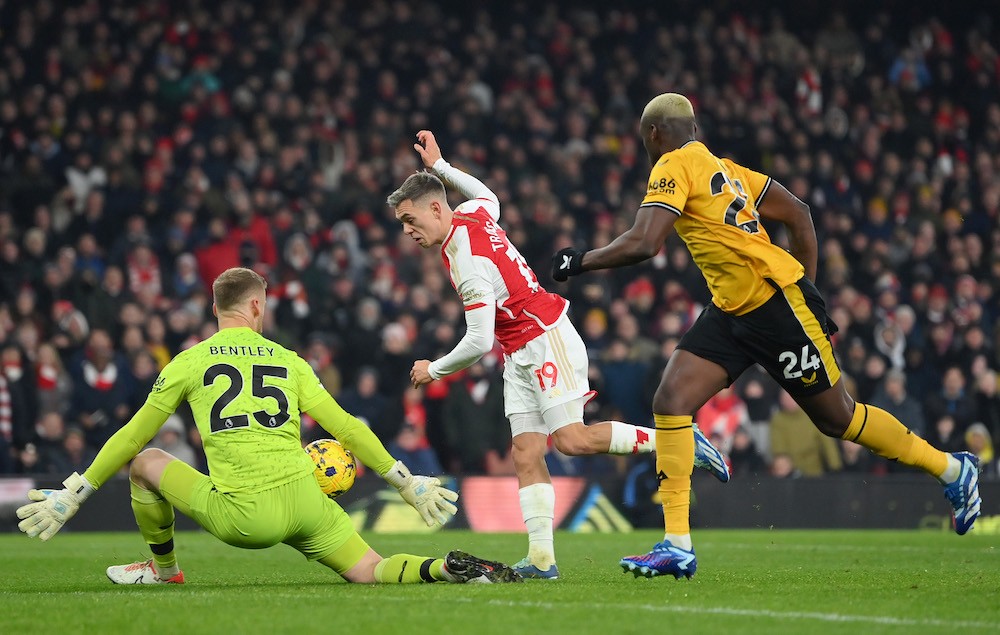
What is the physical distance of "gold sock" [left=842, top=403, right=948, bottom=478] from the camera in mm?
7344

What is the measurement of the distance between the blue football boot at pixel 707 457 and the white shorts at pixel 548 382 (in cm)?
66

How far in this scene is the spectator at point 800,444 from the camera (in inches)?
615

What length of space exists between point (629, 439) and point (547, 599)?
2.01 meters

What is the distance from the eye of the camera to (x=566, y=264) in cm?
680

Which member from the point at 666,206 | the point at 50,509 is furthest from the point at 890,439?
the point at 50,509

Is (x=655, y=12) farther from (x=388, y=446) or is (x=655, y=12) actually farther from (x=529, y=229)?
(x=388, y=446)

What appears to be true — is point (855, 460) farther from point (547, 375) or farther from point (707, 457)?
point (547, 375)

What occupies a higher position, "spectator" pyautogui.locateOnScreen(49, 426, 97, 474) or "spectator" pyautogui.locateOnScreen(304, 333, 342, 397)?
"spectator" pyautogui.locateOnScreen(304, 333, 342, 397)

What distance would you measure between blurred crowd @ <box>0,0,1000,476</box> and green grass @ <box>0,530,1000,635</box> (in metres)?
5.31

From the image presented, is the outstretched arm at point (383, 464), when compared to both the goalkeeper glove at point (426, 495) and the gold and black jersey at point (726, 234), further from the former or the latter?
the gold and black jersey at point (726, 234)

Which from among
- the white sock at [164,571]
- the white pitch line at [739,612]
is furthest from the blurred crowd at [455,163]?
the white pitch line at [739,612]

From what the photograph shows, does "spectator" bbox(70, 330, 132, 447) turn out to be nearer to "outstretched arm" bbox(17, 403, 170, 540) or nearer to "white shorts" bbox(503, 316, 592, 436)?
"white shorts" bbox(503, 316, 592, 436)

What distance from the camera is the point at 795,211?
295 inches

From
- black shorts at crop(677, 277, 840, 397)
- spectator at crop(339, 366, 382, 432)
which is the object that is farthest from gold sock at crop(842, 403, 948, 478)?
spectator at crop(339, 366, 382, 432)
